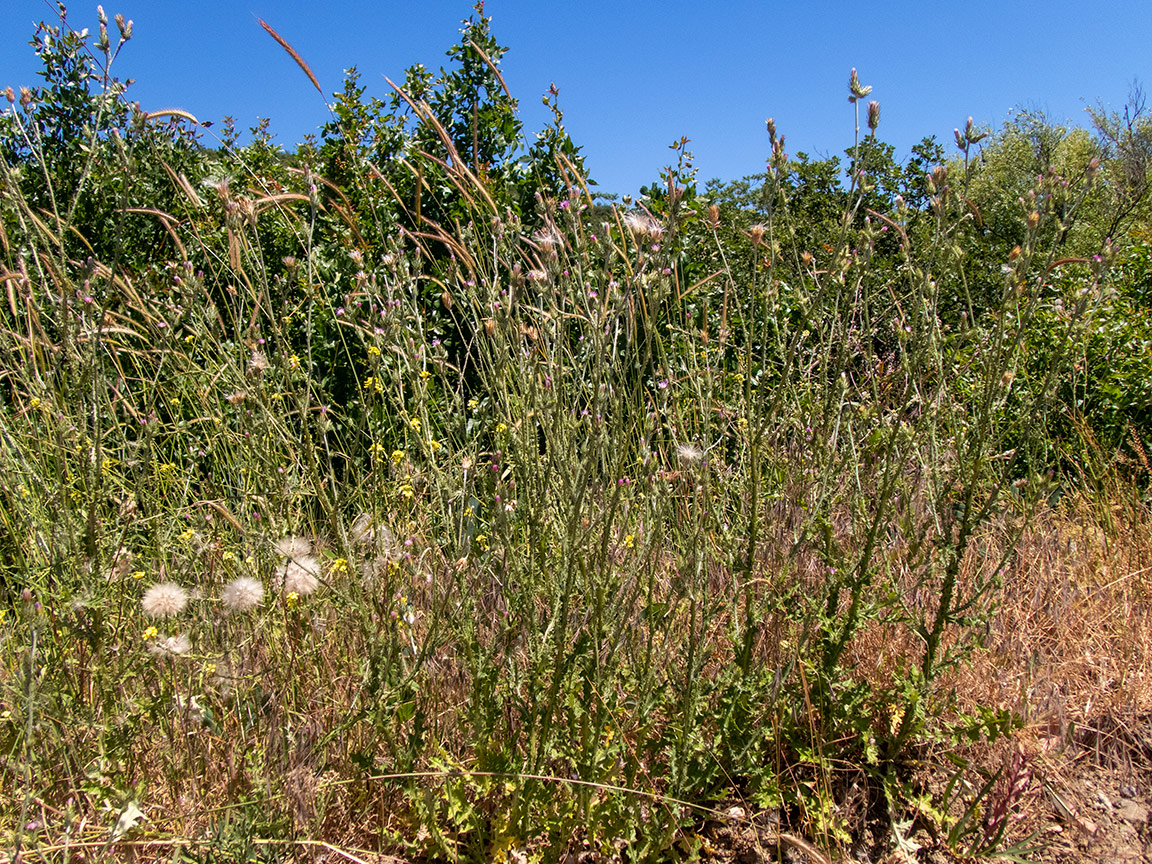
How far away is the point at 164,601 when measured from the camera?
70.2 inches

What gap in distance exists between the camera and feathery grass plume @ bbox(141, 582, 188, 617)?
1757 mm

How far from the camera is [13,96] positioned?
1.98m

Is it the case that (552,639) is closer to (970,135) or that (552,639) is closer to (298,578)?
(298,578)

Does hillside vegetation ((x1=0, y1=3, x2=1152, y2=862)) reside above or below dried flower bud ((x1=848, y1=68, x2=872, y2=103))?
below

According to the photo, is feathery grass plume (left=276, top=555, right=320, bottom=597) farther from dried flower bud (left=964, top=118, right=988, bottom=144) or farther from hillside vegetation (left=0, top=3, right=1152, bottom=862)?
dried flower bud (left=964, top=118, right=988, bottom=144)

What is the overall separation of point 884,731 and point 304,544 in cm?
154

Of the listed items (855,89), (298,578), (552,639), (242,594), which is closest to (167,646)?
(242,594)

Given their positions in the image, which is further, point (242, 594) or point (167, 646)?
point (242, 594)

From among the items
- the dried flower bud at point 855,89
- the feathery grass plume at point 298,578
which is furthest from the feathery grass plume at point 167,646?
the dried flower bud at point 855,89

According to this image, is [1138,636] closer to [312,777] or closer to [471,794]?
[471,794]

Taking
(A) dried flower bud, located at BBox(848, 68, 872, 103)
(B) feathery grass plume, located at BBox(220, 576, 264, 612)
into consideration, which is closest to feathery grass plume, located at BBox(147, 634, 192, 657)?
(B) feathery grass plume, located at BBox(220, 576, 264, 612)

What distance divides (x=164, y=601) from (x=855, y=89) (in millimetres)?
1930

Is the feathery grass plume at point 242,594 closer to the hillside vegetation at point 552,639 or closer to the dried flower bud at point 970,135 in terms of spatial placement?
the hillside vegetation at point 552,639

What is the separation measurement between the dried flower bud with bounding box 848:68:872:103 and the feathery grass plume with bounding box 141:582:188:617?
189 centimetres
